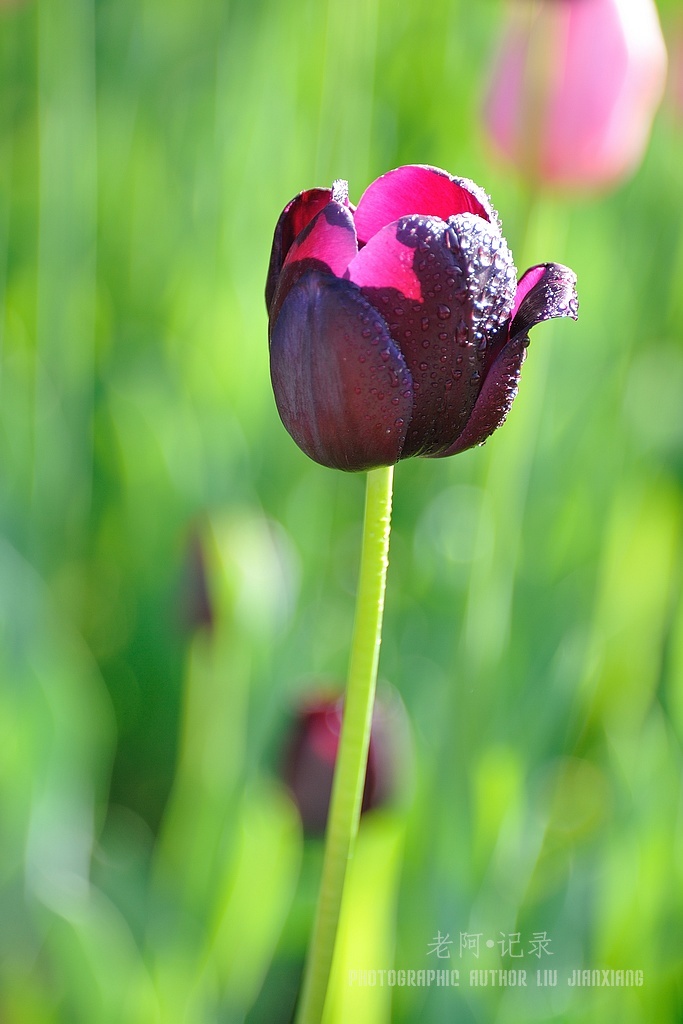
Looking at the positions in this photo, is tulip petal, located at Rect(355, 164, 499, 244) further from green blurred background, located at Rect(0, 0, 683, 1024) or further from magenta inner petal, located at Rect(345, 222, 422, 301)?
green blurred background, located at Rect(0, 0, 683, 1024)

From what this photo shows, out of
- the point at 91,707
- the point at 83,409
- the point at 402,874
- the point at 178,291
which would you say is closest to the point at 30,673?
the point at 91,707

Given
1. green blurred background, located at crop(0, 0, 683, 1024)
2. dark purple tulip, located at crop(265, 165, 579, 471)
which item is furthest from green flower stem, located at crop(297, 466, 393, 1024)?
green blurred background, located at crop(0, 0, 683, 1024)

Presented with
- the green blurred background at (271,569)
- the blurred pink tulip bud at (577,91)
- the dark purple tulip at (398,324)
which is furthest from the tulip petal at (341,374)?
the blurred pink tulip bud at (577,91)

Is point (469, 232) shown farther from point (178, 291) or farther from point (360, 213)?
point (178, 291)

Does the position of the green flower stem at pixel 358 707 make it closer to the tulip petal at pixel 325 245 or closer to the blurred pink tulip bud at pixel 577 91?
the tulip petal at pixel 325 245

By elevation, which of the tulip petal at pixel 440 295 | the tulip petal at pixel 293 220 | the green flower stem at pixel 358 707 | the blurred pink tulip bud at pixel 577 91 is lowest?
the green flower stem at pixel 358 707

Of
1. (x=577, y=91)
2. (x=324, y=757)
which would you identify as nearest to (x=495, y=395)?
(x=324, y=757)

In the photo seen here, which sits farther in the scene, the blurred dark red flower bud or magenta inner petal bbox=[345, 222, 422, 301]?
the blurred dark red flower bud
